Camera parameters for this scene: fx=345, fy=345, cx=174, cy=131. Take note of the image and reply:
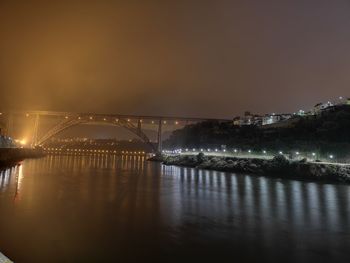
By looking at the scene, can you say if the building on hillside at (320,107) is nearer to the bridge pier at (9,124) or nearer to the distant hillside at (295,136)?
the distant hillside at (295,136)

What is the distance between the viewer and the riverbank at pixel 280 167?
3174 centimetres

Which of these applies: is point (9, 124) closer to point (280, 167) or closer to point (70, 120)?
point (70, 120)

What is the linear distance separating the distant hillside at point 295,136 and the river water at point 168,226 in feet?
71.3

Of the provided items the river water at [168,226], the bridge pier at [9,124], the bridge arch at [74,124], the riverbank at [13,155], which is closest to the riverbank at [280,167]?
the river water at [168,226]

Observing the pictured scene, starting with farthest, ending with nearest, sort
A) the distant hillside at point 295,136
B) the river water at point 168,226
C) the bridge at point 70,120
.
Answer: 1. the bridge at point 70,120
2. the distant hillside at point 295,136
3. the river water at point 168,226

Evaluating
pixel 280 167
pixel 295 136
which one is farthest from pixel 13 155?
pixel 295 136

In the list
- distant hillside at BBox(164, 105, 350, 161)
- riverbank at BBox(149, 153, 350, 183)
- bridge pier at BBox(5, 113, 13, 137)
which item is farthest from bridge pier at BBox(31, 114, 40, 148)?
riverbank at BBox(149, 153, 350, 183)

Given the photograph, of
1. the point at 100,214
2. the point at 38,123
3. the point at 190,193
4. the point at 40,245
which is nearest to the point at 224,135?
the point at 38,123

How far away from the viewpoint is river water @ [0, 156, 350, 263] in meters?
9.24

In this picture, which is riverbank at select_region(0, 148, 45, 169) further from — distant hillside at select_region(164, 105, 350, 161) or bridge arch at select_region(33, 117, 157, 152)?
distant hillside at select_region(164, 105, 350, 161)

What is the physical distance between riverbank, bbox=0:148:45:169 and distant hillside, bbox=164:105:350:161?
2946 centimetres

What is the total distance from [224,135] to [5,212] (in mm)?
52837

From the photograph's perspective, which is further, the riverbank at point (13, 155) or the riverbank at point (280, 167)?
the riverbank at point (13, 155)

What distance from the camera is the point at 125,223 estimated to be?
1270cm
